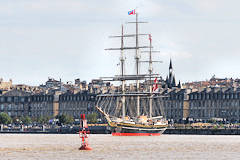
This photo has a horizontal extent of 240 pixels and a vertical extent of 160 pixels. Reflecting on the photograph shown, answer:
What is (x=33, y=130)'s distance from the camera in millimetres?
138250

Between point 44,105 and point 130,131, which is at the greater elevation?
point 44,105

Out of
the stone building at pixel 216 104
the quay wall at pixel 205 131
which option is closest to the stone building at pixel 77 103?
the stone building at pixel 216 104

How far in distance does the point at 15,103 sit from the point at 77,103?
1625 centimetres

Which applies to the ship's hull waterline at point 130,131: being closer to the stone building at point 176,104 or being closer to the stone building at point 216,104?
the stone building at point 216,104

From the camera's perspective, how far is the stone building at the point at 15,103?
18488 centimetres

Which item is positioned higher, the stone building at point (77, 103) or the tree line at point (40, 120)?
the stone building at point (77, 103)

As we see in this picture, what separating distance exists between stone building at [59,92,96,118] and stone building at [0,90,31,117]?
31.7 feet

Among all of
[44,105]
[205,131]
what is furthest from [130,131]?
[44,105]

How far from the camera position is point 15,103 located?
185 metres

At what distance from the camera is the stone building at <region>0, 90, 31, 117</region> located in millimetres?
184875

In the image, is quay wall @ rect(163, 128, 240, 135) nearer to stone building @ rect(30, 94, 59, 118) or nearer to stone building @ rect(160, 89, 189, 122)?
stone building @ rect(160, 89, 189, 122)

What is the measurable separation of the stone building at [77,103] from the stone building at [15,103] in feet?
31.7

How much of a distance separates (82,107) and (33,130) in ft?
127

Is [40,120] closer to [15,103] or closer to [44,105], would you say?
[44,105]
